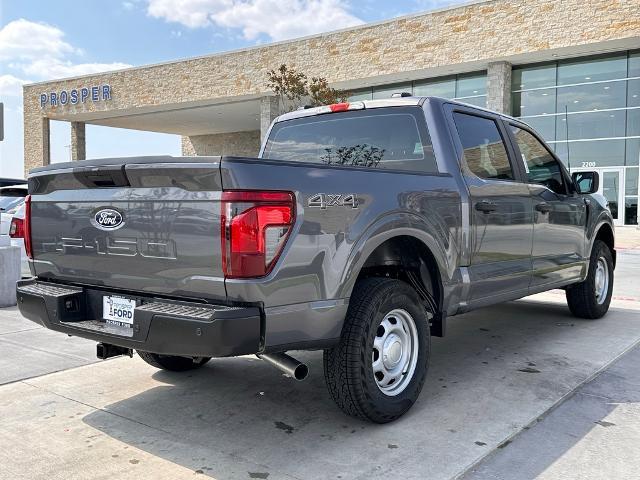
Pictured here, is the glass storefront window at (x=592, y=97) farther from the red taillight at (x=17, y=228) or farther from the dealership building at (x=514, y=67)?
the red taillight at (x=17, y=228)

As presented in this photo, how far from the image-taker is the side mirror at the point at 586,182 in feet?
19.1

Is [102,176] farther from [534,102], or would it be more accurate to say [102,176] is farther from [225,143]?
[225,143]

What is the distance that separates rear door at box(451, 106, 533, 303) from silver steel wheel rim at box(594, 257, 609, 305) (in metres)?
2.03

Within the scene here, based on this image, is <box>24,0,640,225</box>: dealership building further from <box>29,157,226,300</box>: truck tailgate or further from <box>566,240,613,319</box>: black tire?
<box>29,157,226,300</box>: truck tailgate

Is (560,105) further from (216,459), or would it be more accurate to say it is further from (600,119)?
(216,459)

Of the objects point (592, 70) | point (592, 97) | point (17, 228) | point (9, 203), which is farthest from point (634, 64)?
point (17, 228)

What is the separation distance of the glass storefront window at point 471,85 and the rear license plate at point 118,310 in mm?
23815

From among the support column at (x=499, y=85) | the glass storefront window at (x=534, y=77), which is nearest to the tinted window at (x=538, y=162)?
the support column at (x=499, y=85)

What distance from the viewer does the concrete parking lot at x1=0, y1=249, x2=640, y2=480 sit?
299 centimetres

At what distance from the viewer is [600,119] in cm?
2308

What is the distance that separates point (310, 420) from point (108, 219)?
164 cm

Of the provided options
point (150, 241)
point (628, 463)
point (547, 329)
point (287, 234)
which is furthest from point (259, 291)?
point (547, 329)

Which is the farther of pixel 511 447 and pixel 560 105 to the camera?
pixel 560 105

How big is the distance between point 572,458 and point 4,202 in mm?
12853
